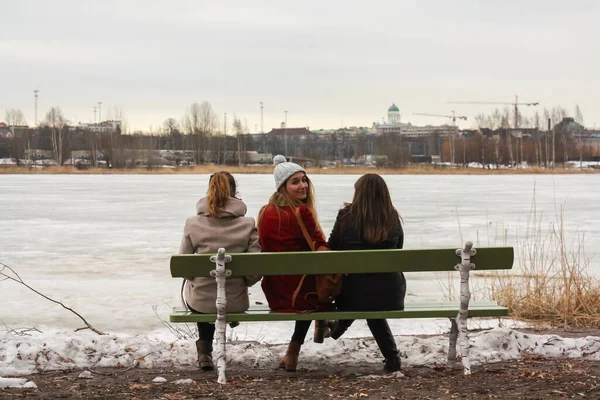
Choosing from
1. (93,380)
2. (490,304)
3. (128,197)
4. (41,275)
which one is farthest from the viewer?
(128,197)

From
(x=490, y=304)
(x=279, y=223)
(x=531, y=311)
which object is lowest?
(x=531, y=311)

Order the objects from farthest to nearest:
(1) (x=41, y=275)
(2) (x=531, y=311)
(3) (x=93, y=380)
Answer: (1) (x=41, y=275) → (2) (x=531, y=311) → (3) (x=93, y=380)

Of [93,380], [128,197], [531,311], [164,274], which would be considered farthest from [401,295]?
[128,197]

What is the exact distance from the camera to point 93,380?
4828 millimetres

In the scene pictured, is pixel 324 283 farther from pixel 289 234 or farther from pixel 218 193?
pixel 218 193

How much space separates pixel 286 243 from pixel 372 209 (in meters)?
0.55

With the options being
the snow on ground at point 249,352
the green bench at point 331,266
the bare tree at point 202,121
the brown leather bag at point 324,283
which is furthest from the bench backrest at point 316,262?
the bare tree at point 202,121

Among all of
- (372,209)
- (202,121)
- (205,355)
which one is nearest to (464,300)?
(372,209)

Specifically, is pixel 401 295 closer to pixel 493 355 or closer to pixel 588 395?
pixel 493 355

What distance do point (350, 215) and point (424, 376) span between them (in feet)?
3.27

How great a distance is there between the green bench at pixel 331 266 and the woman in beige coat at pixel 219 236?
0.12 metres

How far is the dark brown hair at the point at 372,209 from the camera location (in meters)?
4.82

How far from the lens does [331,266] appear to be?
4.59 metres

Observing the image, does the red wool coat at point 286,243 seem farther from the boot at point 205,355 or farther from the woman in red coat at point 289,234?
the boot at point 205,355
